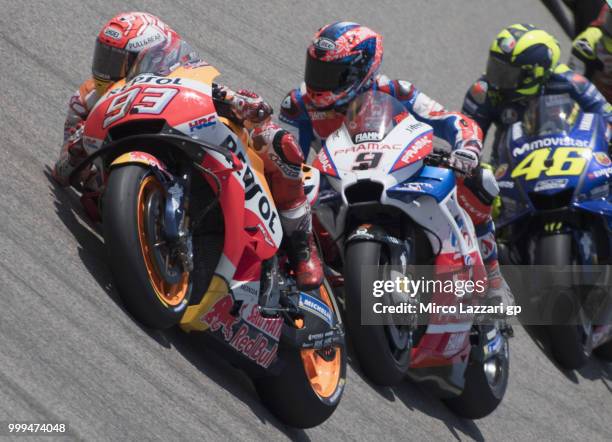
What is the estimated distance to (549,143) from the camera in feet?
31.1

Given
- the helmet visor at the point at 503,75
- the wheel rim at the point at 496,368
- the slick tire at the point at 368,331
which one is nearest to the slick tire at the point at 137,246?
the slick tire at the point at 368,331

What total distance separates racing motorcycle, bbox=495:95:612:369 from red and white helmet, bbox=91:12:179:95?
3.74 m

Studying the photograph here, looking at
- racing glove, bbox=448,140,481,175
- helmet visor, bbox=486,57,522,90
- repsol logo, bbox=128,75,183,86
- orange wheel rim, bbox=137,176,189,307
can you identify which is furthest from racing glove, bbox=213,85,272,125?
helmet visor, bbox=486,57,522,90

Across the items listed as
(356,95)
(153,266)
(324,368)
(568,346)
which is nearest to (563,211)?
(568,346)

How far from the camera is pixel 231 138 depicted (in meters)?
6.01

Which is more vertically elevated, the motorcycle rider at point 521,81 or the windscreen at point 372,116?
the windscreen at point 372,116

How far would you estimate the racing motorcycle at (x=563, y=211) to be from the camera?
9.20m

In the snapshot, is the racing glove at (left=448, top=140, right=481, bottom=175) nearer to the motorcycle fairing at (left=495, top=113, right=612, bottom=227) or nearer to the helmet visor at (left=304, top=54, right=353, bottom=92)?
the helmet visor at (left=304, top=54, right=353, bottom=92)

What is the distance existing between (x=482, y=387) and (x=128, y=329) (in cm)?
308

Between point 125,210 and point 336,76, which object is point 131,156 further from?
point 336,76

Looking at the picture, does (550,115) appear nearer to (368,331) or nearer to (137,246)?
(368,331)

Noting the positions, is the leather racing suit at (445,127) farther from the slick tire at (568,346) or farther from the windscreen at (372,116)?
the slick tire at (568,346)

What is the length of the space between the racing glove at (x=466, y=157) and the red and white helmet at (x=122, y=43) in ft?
6.38

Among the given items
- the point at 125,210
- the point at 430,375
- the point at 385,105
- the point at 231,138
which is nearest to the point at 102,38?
the point at 231,138
